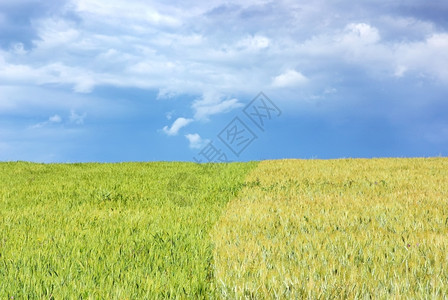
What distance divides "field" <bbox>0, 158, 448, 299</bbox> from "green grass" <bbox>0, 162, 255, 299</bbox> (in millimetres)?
21

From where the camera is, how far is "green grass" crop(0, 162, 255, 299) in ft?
13.3

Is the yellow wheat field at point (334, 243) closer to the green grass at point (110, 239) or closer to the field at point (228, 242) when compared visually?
the field at point (228, 242)

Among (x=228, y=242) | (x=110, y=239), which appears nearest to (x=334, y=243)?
(x=228, y=242)

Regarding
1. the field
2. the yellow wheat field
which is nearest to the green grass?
the field

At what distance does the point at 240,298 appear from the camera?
364 centimetres

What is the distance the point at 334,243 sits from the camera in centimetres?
526

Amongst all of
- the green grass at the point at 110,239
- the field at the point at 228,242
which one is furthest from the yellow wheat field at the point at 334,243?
the green grass at the point at 110,239

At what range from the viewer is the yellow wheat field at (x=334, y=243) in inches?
153

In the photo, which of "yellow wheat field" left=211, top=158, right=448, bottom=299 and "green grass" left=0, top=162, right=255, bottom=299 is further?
"green grass" left=0, top=162, right=255, bottom=299

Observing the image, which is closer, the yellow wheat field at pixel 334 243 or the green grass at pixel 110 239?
the yellow wheat field at pixel 334 243

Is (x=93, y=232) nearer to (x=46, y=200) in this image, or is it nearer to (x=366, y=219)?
(x=46, y=200)

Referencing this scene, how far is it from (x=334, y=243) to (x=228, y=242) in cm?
140

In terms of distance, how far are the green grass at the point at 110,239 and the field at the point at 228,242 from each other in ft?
0.07

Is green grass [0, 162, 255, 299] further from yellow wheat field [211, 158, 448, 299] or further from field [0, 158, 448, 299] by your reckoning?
yellow wheat field [211, 158, 448, 299]
